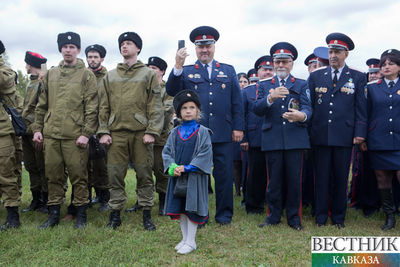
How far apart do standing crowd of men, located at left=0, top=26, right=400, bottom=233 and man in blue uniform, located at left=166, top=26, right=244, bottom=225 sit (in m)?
0.01

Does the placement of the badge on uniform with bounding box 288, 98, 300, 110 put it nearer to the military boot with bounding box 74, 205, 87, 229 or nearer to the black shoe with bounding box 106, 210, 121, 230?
the black shoe with bounding box 106, 210, 121, 230

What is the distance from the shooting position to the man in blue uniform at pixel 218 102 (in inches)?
203

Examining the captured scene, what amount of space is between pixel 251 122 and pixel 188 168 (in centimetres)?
276

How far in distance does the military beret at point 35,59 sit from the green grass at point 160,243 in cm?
265

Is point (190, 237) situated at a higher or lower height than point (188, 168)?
lower

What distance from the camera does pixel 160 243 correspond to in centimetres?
438

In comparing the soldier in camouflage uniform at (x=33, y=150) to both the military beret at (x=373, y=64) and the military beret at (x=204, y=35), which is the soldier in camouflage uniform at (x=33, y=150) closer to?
the military beret at (x=204, y=35)

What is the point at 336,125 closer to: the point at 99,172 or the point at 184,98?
the point at 184,98

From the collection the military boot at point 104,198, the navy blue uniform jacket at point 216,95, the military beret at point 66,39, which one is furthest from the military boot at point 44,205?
the navy blue uniform jacket at point 216,95

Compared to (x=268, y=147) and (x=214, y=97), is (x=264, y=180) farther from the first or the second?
(x=214, y=97)

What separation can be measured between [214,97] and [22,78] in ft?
147

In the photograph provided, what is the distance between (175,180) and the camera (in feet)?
13.6

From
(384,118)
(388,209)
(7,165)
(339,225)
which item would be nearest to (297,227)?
(339,225)

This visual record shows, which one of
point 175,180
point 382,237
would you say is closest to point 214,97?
point 175,180
